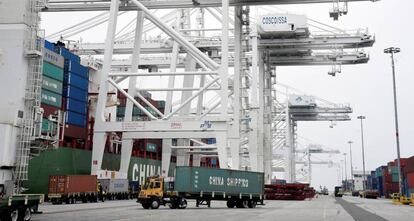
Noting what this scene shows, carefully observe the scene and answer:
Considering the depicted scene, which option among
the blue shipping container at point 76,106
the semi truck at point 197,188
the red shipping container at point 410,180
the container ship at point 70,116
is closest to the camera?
the semi truck at point 197,188

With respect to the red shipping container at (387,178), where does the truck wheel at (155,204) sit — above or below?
below

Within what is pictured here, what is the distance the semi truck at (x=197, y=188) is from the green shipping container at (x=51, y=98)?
38.5 feet

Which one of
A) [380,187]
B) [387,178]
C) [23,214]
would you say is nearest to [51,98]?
[23,214]

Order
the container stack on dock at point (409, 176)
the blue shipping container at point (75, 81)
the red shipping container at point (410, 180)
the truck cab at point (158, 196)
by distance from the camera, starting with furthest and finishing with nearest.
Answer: the container stack on dock at point (409, 176), the red shipping container at point (410, 180), the blue shipping container at point (75, 81), the truck cab at point (158, 196)

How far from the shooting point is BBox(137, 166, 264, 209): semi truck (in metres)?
29.8

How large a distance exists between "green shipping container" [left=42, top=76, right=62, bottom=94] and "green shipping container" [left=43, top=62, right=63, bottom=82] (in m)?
0.34

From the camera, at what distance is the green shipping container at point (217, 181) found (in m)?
30.2

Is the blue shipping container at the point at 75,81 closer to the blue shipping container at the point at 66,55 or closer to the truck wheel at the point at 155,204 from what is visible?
the blue shipping container at the point at 66,55

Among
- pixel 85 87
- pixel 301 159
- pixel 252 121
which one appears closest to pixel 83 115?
pixel 85 87

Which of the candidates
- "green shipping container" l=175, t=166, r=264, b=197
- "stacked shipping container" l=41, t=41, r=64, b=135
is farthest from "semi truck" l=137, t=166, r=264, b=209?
"stacked shipping container" l=41, t=41, r=64, b=135

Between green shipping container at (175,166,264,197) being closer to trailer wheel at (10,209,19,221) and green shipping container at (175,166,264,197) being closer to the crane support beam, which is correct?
trailer wheel at (10,209,19,221)

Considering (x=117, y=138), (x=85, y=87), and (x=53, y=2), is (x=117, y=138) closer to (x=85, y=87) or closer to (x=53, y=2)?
(x=85, y=87)

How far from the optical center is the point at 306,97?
78125 millimetres

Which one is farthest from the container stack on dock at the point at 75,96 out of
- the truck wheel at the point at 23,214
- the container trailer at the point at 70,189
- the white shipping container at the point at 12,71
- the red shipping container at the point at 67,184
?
the white shipping container at the point at 12,71
